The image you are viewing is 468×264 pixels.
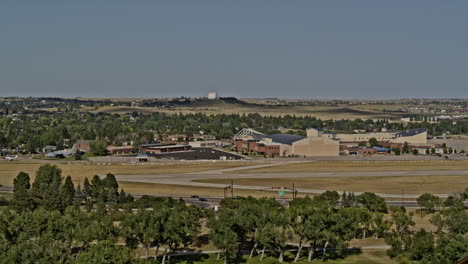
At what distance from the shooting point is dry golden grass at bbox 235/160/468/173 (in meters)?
98.1

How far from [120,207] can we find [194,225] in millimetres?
15560

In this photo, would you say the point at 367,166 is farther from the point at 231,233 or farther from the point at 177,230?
the point at 177,230

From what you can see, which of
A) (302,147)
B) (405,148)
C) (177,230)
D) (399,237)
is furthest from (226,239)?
(405,148)

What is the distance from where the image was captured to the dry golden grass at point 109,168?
90.6m

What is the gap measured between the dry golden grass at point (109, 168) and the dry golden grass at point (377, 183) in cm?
1471

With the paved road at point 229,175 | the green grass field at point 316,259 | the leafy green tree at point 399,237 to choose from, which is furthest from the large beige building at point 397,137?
the green grass field at point 316,259

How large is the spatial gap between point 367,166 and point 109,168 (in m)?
41.7

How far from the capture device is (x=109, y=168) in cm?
9738

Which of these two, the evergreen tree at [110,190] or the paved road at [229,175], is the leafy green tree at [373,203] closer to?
the paved road at [229,175]

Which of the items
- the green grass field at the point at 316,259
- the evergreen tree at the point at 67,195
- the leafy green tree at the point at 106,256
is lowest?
the green grass field at the point at 316,259

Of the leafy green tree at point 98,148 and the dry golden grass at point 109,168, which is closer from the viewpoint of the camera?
the dry golden grass at point 109,168

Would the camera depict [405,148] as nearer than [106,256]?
No

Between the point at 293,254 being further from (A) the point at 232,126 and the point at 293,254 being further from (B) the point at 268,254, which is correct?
(A) the point at 232,126

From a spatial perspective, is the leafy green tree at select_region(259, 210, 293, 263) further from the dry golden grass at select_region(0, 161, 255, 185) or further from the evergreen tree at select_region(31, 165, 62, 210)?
the dry golden grass at select_region(0, 161, 255, 185)
